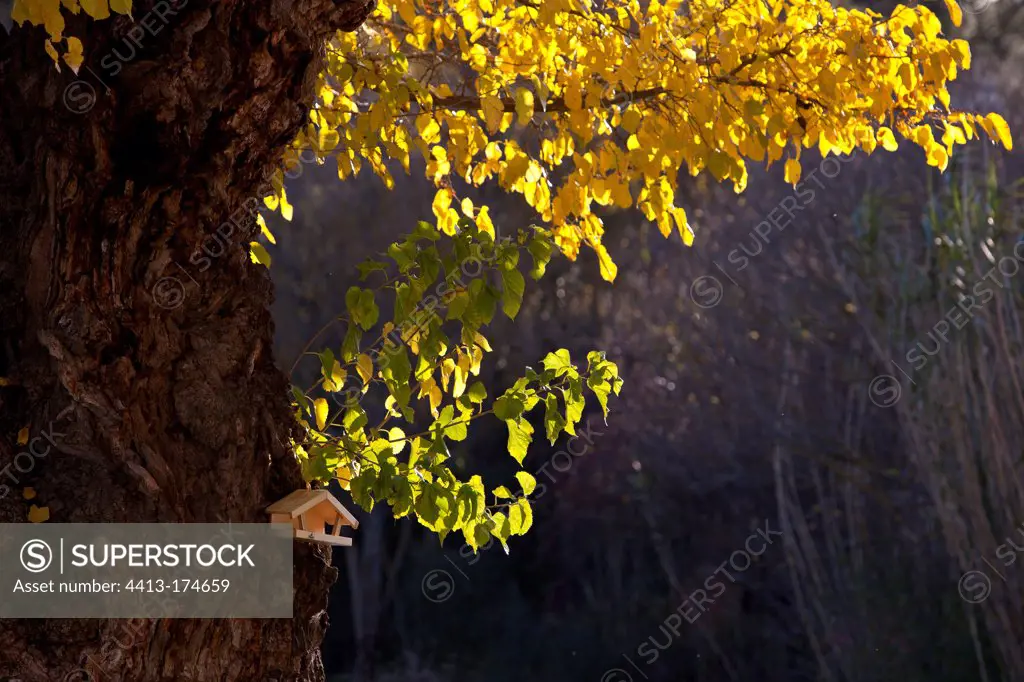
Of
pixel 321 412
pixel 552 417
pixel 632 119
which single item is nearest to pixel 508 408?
pixel 552 417

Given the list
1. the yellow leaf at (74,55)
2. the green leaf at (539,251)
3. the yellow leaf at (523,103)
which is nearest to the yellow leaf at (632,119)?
the yellow leaf at (523,103)

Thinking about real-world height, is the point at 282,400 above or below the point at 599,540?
below

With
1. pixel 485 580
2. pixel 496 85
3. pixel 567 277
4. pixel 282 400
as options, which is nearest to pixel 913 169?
pixel 567 277

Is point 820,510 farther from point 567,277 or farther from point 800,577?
point 567,277

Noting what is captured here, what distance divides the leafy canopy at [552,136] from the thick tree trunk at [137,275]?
1.03 feet

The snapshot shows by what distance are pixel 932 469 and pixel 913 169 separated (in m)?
1.81

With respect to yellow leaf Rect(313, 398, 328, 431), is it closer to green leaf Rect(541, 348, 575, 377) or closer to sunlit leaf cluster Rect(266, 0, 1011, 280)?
green leaf Rect(541, 348, 575, 377)

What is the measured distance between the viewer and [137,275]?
2363mm

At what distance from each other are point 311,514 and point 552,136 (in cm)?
158

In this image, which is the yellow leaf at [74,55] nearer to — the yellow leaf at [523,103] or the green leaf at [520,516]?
the yellow leaf at [523,103]

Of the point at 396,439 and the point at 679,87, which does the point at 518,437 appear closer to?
the point at 396,439

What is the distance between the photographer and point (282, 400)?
261cm

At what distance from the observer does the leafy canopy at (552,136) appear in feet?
8.66

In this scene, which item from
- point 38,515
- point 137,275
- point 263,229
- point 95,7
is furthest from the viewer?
point 263,229
